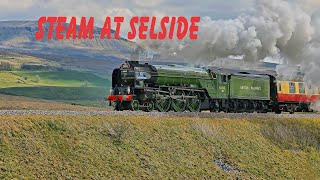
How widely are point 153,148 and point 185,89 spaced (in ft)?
41.5

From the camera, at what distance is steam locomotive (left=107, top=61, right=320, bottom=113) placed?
37156 mm

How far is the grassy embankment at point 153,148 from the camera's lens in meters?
23.0

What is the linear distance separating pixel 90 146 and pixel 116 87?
12932 mm

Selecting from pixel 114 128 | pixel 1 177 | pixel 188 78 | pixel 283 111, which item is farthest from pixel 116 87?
pixel 283 111

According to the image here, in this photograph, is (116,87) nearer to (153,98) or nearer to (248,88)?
(153,98)

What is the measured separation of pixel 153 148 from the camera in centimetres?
2827

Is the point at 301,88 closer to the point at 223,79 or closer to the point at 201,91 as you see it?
the point at 223,79

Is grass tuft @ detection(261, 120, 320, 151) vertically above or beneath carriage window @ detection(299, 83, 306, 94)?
beneath

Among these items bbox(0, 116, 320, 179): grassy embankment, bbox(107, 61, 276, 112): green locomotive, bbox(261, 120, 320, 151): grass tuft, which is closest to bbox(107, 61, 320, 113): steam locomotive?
bbox(107, 61, 276, 112): green locomotive

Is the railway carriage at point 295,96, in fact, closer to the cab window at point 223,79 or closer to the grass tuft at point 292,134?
the cab window at point 223,79

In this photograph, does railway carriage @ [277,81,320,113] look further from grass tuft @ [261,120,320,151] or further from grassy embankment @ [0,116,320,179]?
grassy embankment @ [0,116,320,179]

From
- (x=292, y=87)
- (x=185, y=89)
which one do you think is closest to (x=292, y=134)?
(x=185, y=89)

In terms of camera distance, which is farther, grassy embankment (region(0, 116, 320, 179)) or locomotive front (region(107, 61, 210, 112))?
locomotive front (region(107, 61, 210, 112))

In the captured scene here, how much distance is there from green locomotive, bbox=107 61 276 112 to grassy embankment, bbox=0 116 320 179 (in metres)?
4.57
